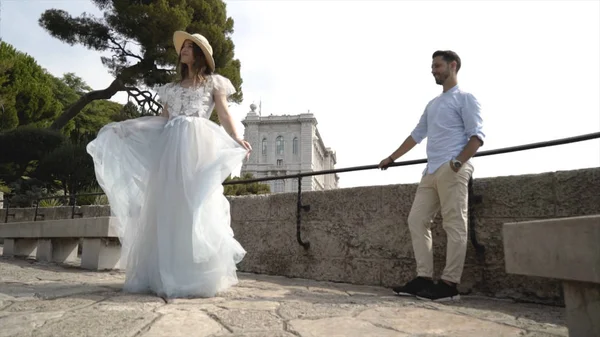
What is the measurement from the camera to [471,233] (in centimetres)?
333

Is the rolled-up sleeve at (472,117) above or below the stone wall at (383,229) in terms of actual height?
above

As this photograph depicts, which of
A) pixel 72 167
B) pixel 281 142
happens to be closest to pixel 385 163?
pixel 72 167

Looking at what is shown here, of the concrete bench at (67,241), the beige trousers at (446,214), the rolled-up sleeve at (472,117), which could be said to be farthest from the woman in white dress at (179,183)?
the rolled-up sleeve at (472,117)

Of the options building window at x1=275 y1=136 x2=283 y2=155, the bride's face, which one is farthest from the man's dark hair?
building window at x1=275 y1=136 x2=283 y2=155

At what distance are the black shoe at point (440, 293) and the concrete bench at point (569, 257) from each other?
4.62 feet

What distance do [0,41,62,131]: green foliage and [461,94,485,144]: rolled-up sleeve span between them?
74.5 feet

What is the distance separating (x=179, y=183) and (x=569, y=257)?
2.47m

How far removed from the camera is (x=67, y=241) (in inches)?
Result: 224

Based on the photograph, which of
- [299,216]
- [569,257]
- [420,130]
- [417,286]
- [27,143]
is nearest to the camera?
[569,257]

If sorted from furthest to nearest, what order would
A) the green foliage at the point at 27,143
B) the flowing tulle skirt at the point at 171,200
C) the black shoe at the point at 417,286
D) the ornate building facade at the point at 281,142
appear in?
the ornate building facade at the point at 281,142
the green foliage at the point at 27,143
the black shoe at the point at 417,286
the flowing tulle skirt at the point at 171,200

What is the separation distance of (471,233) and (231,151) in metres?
2.03

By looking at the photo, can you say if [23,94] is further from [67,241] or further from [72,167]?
[67,241]

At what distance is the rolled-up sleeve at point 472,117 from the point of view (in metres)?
3.08

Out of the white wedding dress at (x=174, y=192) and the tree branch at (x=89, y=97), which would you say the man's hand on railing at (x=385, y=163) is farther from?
the tree branch at (x=89, y=97)
